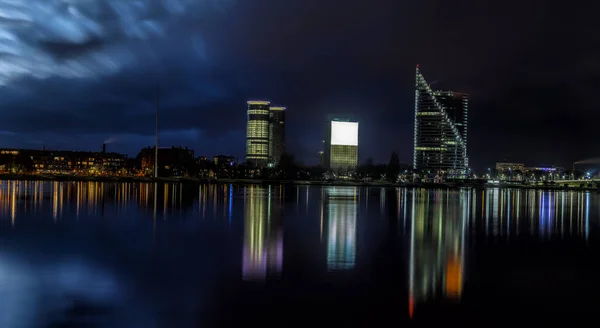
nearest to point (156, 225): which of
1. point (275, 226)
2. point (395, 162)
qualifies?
point (275, 226)

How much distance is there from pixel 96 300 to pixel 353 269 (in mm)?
6806

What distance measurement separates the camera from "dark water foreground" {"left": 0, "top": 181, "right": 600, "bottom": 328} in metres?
9.50

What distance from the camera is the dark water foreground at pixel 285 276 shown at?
950 cm

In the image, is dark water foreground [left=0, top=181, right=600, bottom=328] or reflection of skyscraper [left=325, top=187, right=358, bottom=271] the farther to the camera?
reflection of skyscraper [left=325, top=187, right=358, bottom=271]

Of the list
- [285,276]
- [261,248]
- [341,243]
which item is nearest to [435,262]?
[341,243]

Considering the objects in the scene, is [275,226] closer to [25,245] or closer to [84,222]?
[84,222]

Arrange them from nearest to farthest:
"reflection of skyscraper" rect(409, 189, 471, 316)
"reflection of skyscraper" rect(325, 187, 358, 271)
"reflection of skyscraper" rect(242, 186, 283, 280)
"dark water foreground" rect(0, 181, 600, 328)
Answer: "dark water foreground" rect(0, 181, 600, 328)
"reflection of skyscraper" rect(409, 189, 471, 316)
"reflection of skyscraper" rect(242, 186, 283, 280)
"reflection of skyscraper" rect(325, 187, 358, 271)

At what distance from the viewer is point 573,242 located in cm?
2136

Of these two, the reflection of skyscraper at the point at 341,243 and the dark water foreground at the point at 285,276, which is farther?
the reflection of skyscraper at the point at 341,243

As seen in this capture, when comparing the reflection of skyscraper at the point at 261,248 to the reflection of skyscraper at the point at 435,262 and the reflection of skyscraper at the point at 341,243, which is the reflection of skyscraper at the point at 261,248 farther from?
the reflection of skyscraper at the point at 435,262

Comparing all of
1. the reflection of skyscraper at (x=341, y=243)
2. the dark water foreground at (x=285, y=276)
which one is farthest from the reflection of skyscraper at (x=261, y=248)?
the reflection of skyscraper at (x=341, y=243)

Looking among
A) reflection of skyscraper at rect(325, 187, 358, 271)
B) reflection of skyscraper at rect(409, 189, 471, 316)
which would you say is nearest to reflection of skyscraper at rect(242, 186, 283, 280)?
reflection of skyscraper at rect(325, 187, 358, 271)

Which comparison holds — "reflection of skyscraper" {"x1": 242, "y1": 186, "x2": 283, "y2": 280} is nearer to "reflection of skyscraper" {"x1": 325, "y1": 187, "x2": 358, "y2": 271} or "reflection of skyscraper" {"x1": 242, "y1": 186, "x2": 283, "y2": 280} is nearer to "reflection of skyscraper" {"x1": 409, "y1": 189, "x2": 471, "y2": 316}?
"reflection of skyscraper" {"x1": 325, "y1": 187, "x2": 358, "y2": 271}

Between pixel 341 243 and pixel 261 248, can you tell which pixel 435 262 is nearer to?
pixel 341 243
